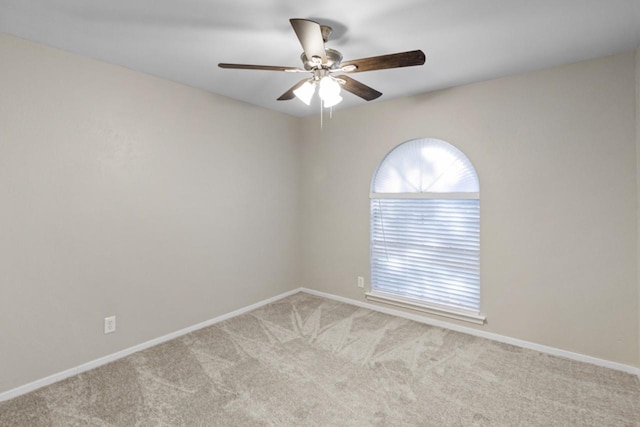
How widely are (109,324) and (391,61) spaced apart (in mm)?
2837

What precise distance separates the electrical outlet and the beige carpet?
26 centimetres

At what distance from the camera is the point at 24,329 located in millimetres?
2158

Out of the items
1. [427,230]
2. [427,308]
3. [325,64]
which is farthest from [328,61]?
[427,308]

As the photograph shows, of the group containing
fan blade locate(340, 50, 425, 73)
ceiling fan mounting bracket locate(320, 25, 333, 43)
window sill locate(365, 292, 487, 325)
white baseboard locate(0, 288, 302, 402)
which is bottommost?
white baseboard locate(0, 288, 302, 402)

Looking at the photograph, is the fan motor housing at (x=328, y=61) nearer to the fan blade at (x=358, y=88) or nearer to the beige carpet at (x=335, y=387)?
the fan blade at (x=358, y=88)

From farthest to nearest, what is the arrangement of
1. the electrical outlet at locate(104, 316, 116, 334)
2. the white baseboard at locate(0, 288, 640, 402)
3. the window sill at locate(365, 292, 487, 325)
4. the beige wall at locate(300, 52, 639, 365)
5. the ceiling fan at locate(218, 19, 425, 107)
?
the window sill at locate(365, 292, 487, 325)
the electrical outlet at locate(104, 316, 116, 334)
the beige wall at locate(300, 52, 639, 365)
the white baseboard at locate(0, 288, 640, 402)
the ceiling fan at locate(218, 19, 425, 107)

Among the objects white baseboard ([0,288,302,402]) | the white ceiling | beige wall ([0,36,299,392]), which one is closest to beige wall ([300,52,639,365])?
the white ceiling

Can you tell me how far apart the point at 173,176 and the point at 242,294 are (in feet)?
4.94

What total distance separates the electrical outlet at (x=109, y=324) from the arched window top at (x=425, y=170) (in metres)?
2.79

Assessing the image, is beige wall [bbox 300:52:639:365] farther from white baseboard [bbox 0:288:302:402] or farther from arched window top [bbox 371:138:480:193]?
white baseboard [bbox 0:288:302:402]

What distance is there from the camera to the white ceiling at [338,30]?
179 centimetres

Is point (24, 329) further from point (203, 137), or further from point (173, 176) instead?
point (203, 137)

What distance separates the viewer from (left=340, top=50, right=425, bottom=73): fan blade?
165 cm

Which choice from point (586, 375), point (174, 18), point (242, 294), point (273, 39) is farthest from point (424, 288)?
point (174, 18)
